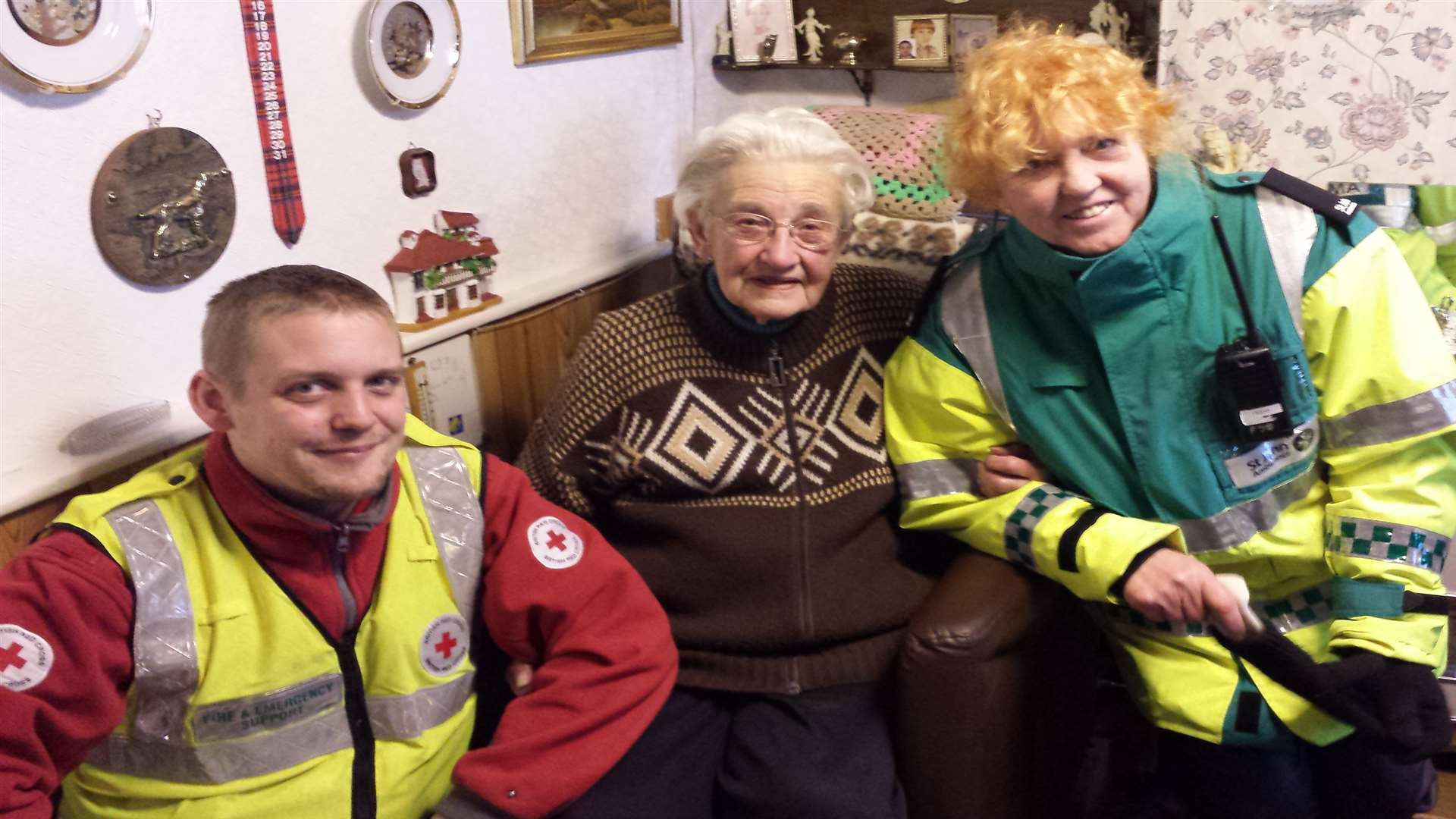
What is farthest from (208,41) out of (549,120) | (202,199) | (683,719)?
(683,719)

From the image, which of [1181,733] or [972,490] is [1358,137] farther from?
[1181,733]

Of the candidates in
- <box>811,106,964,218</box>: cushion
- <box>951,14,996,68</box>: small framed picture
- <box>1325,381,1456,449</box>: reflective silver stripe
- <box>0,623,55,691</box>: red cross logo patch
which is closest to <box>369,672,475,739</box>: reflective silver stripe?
<box>0,623,55,691</box>: red cross logo patch

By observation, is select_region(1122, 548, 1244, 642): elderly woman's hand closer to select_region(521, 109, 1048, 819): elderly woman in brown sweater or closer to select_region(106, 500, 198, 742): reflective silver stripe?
select_region(521, 109, 1048, 819): elderly woman in brown sweater

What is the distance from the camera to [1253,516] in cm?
146

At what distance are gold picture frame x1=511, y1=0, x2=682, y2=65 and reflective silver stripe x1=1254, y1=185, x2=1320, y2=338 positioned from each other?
1.46m

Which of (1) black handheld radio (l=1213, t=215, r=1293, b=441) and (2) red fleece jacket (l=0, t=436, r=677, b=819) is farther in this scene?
(1) black handheld radio (l=1213, t=215, r=1293, b=441)

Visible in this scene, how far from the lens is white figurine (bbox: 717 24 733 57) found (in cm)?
272

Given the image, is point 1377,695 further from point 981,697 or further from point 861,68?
point 861,68

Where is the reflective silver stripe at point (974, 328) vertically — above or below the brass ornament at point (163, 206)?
below

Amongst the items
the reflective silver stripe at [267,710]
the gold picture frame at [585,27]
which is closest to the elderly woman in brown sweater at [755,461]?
the reflective silver stripe at [267,710]

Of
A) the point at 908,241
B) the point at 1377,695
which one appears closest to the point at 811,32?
the point at 908,241

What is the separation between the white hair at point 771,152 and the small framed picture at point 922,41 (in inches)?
33.0

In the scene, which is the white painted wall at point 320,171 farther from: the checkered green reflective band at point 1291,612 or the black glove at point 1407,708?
the black glove at point 1407,708

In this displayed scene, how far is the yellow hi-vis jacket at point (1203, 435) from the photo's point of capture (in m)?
1.36
